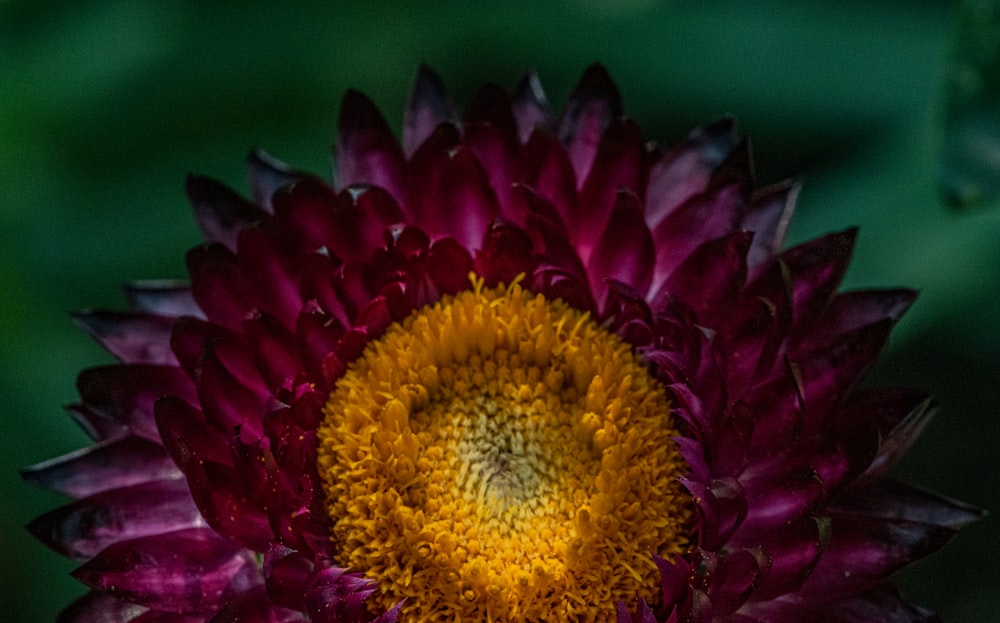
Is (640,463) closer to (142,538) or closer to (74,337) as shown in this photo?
(142,538)

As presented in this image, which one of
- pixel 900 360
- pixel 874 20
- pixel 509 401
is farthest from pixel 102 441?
pixel 874 20

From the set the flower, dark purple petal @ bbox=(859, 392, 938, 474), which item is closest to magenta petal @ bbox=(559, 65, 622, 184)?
the flower

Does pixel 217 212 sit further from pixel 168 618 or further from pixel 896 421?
pixel 896 421

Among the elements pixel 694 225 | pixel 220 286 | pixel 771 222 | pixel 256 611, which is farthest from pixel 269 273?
pixel 771 222

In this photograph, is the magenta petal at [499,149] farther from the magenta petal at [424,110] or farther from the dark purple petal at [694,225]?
the dark purple petal at [694,225]

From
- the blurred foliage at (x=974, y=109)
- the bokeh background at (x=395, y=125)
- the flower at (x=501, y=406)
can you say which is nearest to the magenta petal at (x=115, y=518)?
the flower at (x=501, y=406)
